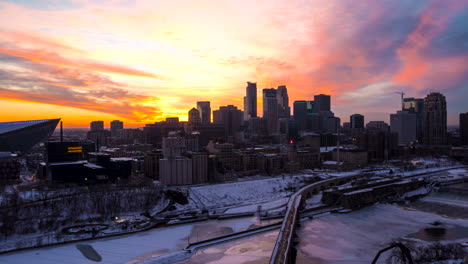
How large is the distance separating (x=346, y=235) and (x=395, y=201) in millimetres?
20826

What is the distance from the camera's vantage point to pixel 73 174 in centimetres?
5750

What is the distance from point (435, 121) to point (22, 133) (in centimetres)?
16457

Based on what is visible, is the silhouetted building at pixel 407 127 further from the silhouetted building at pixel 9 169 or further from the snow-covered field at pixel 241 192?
the silhouetted building at pixel 9 169

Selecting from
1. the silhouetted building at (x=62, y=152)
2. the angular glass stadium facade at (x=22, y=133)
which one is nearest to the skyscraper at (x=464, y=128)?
the silhouetted building at (x=62, y=152)

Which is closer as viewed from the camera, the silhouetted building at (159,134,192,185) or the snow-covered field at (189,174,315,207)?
the snow-covered field at (189,174,315,207)

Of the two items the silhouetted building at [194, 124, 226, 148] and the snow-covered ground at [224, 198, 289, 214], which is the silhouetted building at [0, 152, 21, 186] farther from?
the silhouetted building at [194, 124, 226, 148]

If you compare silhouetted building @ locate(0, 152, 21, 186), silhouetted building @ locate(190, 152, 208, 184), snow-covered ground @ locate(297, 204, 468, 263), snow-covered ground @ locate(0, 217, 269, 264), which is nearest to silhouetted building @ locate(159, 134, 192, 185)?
silhouetted building @ locate(190, 152, 208, 184)

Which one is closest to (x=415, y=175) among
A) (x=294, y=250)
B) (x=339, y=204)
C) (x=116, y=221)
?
(x=339, y=204)

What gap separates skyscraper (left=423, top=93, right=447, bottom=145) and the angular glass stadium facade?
158 metres

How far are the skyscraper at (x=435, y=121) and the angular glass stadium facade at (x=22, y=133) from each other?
15816 cm

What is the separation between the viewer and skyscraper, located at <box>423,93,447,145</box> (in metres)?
151

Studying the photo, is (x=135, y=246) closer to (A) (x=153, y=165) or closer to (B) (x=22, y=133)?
(A) (x=153, y=165)

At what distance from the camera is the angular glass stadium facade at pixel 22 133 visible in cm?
6488

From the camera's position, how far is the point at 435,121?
5999 inches
